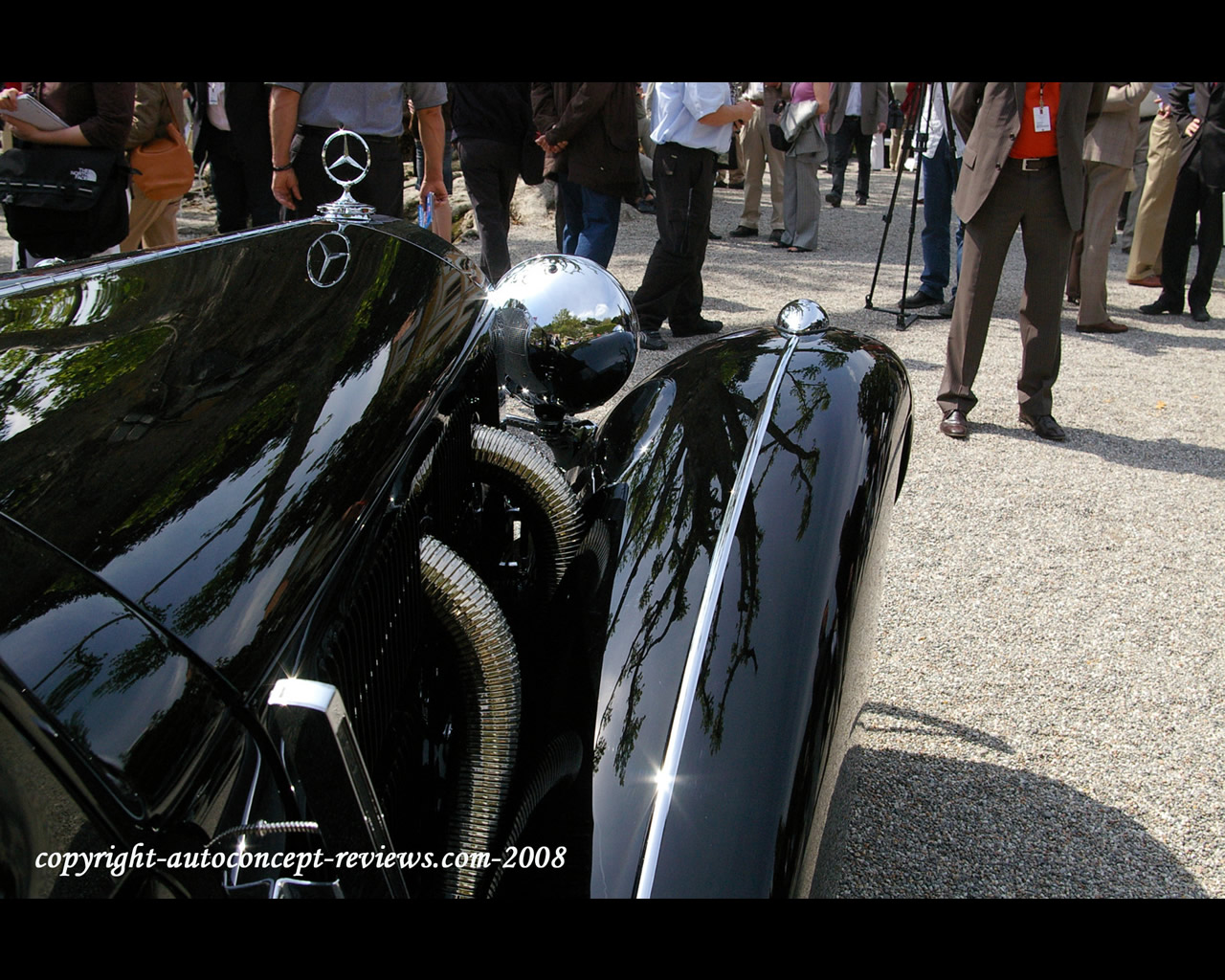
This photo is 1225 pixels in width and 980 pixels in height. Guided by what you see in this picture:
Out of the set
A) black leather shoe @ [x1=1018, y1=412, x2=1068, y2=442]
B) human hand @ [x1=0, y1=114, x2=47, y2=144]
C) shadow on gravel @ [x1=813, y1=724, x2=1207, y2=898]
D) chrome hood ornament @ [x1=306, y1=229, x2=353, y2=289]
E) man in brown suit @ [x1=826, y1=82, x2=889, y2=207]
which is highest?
man in brown suit @ [x1=826, y1=82, x2=889, y2=207]

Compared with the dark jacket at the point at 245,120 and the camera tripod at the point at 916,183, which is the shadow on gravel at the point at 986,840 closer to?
the camera tripod at the point at 916,183

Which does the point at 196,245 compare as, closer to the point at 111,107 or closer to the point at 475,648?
the point at 475,648

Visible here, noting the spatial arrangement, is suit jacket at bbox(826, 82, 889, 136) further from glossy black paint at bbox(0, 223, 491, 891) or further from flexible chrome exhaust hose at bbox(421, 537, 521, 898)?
flexible chrome exhaust hose at bbox(421, 537, 521, 898)

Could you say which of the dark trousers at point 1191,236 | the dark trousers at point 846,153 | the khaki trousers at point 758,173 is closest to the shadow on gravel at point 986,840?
the dark trousers at point 1191,236

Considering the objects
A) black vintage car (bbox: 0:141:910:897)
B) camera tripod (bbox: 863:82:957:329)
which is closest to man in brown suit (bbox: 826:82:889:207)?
camera tripod (bbox: 863:82:957:329)

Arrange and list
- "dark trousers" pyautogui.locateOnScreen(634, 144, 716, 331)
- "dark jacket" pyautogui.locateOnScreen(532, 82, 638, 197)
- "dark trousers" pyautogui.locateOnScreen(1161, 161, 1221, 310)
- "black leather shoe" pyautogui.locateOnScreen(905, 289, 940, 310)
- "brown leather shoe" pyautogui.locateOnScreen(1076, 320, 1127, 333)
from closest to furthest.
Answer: "dark jacket" pyautogui.locateOnScreen(532, 82, 638, 197) → "dark trousers" pyautogui.locateOnScreen(634, 144, 716, 331) → "brown leather shoe" pyautogui.locateOnScreen(1076, 320, 1127, 333) → "dark trousers" pyautogui.locateOnScreen(1161, 161, 1221, 310) → "black leather shoe" pyautogui.locateOnScreen(905, 289, 940, 310)

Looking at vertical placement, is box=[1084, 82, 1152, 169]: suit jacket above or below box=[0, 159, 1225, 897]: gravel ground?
above

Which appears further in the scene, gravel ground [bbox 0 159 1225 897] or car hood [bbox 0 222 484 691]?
gravel ground [bbox 0 159 1225 897]

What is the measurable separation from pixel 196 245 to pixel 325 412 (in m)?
0.76

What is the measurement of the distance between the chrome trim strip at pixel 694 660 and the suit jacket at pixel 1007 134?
10.2 ft

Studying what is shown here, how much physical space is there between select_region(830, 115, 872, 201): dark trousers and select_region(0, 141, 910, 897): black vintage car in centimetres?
1153

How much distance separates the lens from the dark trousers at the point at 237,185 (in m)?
5.41

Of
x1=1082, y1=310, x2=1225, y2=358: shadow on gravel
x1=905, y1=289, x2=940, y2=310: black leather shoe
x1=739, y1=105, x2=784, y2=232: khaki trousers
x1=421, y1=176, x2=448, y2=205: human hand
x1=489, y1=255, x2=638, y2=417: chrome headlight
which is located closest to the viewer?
x1=489, y1=255, x2=638, y2=417: chrome headlight

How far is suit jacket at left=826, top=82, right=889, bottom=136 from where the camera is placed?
884 centimetres
